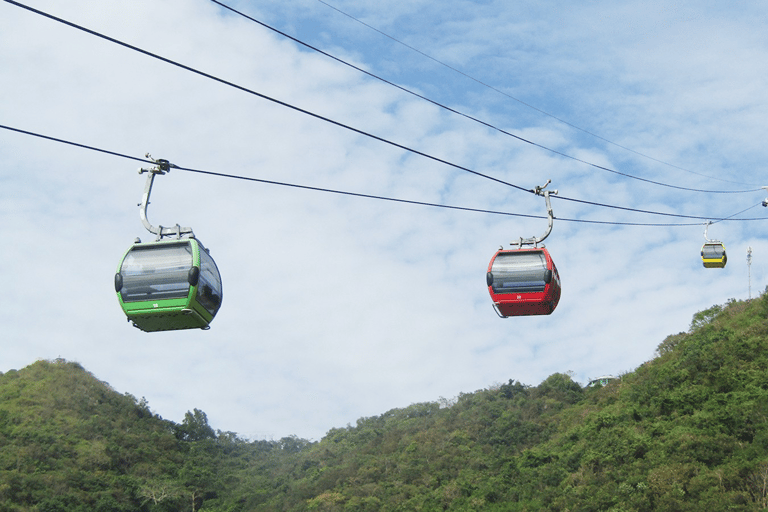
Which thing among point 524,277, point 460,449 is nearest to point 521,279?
point 524,277

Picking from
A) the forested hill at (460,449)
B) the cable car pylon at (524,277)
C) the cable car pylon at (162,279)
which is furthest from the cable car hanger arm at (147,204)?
the forested hill at (460,449)

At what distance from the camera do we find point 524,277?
1208 cm

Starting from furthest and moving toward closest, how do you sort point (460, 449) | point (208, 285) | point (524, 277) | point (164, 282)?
point (460, 449)
point (524, 277)
point (208, 285)
point (164, 282)

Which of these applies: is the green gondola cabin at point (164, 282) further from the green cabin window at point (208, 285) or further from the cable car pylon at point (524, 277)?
the cable car pylon at point (524, 277)

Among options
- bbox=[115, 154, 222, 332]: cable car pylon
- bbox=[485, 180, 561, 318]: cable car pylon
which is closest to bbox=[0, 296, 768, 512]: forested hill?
bbox=[485, 180, 561, 318]: cable car pylon

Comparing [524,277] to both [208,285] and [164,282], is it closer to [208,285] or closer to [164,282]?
[208,285]

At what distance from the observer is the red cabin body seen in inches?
474

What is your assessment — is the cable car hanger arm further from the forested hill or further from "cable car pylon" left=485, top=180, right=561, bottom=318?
the forested hill

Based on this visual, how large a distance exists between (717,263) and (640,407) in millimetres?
18434

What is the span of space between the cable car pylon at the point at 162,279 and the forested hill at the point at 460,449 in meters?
23.3

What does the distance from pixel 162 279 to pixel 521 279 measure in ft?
18.0

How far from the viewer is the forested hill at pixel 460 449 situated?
1268 inches

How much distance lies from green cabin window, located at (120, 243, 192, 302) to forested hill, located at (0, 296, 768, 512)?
77.3 ft

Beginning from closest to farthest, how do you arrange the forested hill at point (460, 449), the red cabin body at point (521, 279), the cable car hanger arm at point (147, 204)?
the cable car hanger arm at point (147, 204), the red cabin body at point (521, 279), the forested hill at point (460, 449)
